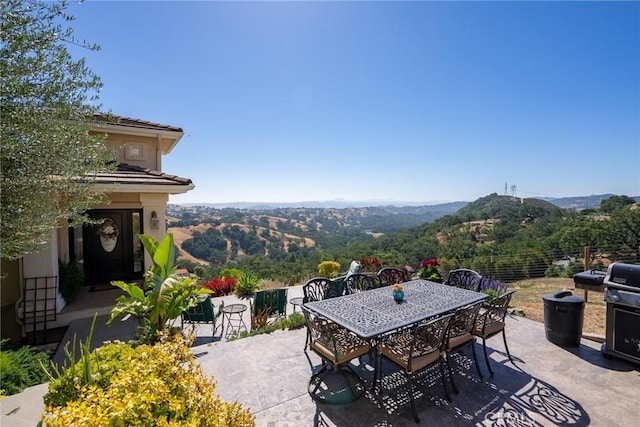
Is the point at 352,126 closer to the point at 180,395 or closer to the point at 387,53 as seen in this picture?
the point at 387,53

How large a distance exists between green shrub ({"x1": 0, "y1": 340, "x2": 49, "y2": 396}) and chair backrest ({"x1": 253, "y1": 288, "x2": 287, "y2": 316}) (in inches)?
126

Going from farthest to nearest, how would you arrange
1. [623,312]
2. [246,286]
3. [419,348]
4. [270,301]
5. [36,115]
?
[246,286], [270,301], [623,312], [419,348], [36,115]

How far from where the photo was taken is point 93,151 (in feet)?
13.9

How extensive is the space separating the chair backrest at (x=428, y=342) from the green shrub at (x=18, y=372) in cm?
409

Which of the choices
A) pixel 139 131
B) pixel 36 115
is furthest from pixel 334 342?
pixel 139 131

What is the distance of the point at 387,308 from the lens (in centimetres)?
392

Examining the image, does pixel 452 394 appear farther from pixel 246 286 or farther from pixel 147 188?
pixel 147 188

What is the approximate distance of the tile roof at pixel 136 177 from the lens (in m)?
6.68

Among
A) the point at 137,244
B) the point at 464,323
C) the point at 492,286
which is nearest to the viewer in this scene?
the point at 464,323

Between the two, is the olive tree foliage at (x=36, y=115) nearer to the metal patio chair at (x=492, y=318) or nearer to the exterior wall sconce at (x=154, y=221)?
the exterior wall sconce at (x=154, y=221)

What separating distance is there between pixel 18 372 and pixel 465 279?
23.4ft

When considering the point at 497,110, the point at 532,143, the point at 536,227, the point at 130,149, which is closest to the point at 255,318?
the point at 130,149

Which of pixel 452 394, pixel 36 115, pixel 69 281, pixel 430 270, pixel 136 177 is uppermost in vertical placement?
pixel 36 115

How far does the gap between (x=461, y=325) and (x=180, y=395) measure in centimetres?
350
